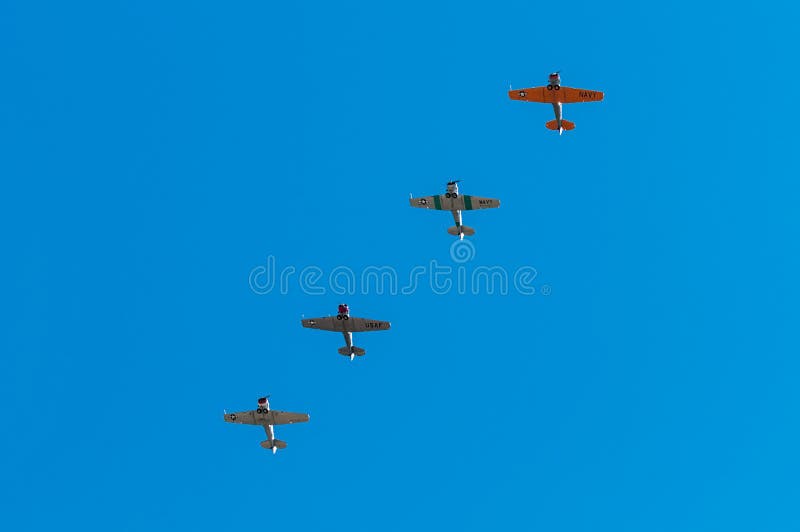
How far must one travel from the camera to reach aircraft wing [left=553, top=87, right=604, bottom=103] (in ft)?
307

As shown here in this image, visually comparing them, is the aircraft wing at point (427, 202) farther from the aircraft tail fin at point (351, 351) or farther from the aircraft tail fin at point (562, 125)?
the aircraft tail fin at point (351, 351)

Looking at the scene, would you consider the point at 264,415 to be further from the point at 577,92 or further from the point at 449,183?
the point at 577,92

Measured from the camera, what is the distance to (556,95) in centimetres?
9375

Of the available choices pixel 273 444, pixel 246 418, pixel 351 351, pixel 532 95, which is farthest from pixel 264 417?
pixel 532 95

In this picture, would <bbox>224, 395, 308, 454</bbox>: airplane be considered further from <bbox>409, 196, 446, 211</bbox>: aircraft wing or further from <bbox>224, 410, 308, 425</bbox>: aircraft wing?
<bbox>409, 196, 446, 211</bbox>: aircraft wing

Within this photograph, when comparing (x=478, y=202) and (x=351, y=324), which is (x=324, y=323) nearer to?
(x=351, y=324)

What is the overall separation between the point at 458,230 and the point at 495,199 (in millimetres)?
4022

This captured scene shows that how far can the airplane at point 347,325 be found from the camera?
3622 inches

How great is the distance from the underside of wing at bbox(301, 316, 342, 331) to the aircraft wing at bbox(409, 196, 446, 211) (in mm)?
12210

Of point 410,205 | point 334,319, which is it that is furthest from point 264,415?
point 410,205

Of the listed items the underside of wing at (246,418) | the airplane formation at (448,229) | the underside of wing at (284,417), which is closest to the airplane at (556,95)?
the airplane formation at (448,229)

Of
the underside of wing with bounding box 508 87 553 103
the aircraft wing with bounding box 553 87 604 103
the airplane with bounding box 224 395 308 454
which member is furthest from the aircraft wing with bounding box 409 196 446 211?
the airplane with bounding box 224 395 308 454

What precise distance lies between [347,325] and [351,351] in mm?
2247

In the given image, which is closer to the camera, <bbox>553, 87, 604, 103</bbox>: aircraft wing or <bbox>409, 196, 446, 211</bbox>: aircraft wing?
<bbox>553, 87, 604, 103</bbox>: aircraft wing
